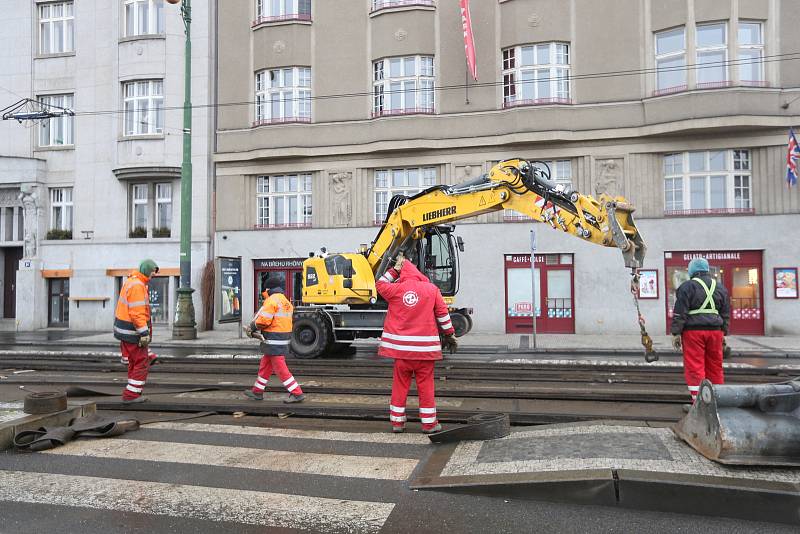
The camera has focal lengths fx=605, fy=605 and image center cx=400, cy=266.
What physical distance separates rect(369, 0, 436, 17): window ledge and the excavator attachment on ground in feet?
60.7

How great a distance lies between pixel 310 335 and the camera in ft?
44.4

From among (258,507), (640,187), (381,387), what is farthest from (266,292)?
(640,187)

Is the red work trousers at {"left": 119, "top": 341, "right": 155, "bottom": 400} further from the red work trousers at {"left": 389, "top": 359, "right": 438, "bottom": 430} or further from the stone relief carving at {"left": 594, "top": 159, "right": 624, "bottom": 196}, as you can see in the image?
the stone relief carving at {"left": 594, "top": 159, "right": 624, "bottom": 196}

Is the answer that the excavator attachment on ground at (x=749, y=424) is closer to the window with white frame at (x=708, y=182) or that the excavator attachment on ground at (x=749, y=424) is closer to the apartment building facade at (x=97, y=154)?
the window with white frame at (x=708, y=182)

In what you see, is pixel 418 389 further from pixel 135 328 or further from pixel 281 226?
pixel 281 226

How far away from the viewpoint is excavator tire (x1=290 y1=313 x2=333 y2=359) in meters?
13.4

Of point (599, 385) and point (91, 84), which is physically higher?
point (91, 84)

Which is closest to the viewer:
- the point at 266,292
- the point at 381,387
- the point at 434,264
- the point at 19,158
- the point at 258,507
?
the point at 258,507

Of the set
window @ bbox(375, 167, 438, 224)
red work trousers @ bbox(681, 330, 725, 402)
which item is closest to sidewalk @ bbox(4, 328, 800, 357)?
window @ bbox(375, 167, 438, 224)

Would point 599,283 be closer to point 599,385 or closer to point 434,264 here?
point 434,264

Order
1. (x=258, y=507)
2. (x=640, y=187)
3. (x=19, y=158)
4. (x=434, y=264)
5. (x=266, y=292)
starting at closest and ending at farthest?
1. (x=258, y=507)
2. (x=266, y=292)
3. (x=434, y=264)
4. (x=640, y=187)
5. (x=19, y=158)

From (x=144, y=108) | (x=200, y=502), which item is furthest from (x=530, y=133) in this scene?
(x=200, y=502)

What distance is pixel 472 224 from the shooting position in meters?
19.8

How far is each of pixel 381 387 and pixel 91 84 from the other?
20.2 m
